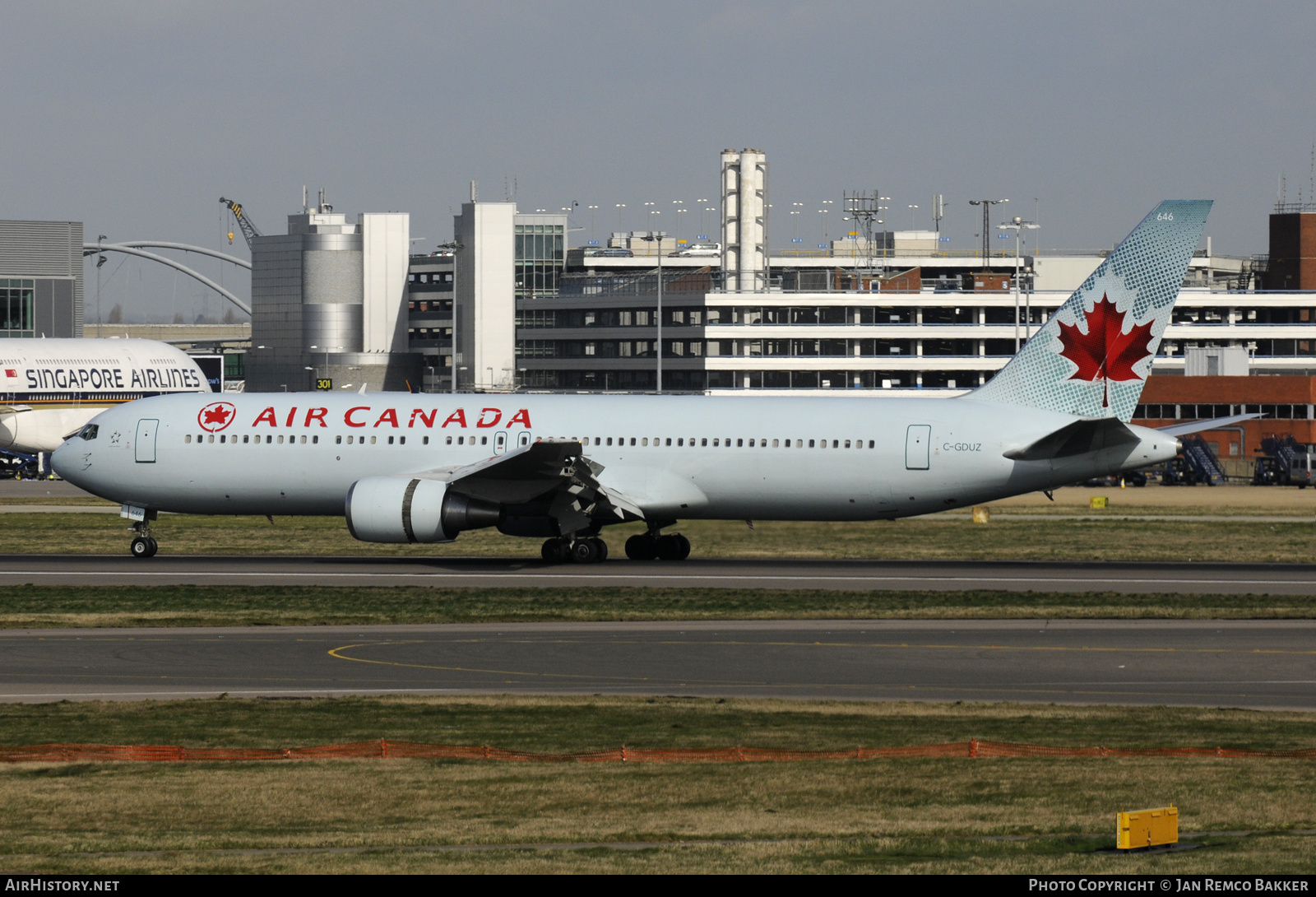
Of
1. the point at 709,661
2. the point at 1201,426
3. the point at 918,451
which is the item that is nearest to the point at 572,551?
the point at 918,451

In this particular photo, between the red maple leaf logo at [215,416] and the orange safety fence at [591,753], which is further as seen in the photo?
the red maple leaf logo at [215,416]

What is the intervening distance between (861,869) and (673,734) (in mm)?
8002

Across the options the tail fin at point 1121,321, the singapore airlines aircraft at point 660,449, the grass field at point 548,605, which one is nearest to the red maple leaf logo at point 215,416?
the singapore airlines aircraft at point 660,449

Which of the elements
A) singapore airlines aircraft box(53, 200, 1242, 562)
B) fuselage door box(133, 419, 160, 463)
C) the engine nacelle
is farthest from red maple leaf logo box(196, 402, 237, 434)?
the engine nacelle

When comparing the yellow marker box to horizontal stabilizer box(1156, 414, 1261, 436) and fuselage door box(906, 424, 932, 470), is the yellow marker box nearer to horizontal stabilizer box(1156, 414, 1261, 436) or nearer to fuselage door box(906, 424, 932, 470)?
fuselage door box(906, 424, 932, 470)

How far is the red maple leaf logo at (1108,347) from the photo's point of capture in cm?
4131

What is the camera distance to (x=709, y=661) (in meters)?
26.6

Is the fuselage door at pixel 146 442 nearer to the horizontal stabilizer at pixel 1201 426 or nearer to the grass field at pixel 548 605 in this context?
the grass field at pixel 548 605

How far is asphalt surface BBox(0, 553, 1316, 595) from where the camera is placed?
37250 mm

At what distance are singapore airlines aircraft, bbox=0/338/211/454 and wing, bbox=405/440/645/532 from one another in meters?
55.5

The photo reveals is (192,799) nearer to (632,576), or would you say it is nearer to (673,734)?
(673,734)

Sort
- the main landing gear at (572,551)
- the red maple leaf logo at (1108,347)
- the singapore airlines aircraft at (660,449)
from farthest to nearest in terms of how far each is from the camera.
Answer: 1. the main landing gear at (572,551)
2. the red maple leaf logo at (1108,347)
3. the singapore airlines aircraft at (660,449)

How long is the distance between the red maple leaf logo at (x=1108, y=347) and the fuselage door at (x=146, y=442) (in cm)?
2512

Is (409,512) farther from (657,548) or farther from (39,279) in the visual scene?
(39,279)
